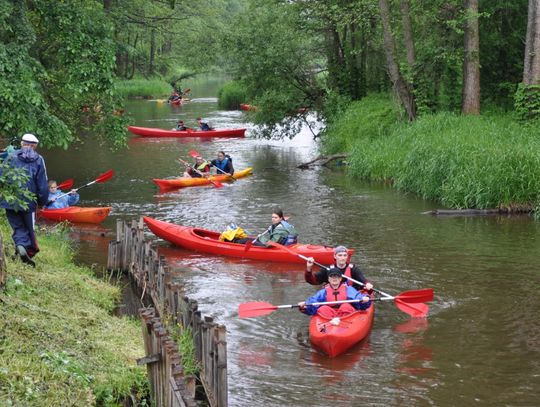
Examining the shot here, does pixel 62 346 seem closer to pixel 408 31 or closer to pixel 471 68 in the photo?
pixel 471 68

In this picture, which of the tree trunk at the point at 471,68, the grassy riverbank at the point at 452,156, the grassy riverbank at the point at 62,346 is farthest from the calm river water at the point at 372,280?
the tree trunk at the point at 471,68

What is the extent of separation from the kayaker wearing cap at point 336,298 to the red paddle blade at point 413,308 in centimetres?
54

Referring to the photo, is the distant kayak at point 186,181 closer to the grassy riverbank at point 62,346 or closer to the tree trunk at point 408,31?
the tree trunk at point 408,31

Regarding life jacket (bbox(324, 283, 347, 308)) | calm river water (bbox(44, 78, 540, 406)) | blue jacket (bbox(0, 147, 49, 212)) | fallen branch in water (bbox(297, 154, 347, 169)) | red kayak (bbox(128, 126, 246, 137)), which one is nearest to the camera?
calm river water (bbox(44, 78, 540, 406))

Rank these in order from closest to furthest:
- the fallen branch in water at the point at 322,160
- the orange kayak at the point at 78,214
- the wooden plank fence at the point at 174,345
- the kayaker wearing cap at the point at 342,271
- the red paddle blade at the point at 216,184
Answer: the wooden plank fence at the point at 174,345 → the kayaker wearing cap at the point at 342,271 → the orange kayak at the point at 78,214 → the red paddle blade at the point at 216,184 → the fallen branch in water at the point at 322,160

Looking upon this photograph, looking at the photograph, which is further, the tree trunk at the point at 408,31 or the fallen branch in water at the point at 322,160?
the fallen branch in water at the point at 322,160

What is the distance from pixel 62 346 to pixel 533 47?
52.7 ft

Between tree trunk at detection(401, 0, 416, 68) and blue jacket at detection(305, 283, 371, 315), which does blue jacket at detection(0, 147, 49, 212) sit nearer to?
blue jacket at detection(305, 283, 371, 315)

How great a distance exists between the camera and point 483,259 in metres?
13.2

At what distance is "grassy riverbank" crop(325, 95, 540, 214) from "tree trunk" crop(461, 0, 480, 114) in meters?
0.51

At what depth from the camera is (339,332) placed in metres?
8.85

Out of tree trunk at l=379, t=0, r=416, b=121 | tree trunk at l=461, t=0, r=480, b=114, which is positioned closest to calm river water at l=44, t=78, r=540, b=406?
tree trunk at l=379, t=0, r=416, b=121

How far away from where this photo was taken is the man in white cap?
8727 mm

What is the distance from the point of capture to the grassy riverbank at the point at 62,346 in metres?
5.83
